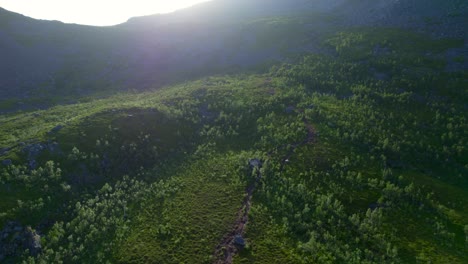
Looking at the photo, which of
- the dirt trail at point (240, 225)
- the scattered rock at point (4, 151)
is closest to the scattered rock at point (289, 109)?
the dirt trail at point (240, 225)

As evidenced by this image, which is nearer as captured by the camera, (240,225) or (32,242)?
(32,242)

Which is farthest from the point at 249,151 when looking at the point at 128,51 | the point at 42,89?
the point at 128,51

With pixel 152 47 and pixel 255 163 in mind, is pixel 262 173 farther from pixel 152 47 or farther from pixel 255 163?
pixel 152 47

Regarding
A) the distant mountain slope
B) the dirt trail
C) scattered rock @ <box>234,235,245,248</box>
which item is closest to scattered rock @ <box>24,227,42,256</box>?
the dirt trail

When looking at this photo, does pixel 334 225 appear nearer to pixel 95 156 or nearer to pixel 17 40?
pixel 95 156

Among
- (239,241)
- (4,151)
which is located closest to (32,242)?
(4,151)
